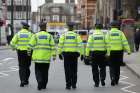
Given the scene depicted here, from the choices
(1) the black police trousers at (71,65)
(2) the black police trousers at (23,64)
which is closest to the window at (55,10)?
(2) the black police trousers at (23,64)

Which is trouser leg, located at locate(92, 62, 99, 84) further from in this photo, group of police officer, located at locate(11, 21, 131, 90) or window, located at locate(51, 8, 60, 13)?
window, located at locate(51, 8, 60, 13)

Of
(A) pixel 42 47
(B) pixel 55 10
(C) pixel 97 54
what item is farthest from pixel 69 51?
(B) pixel 55 10

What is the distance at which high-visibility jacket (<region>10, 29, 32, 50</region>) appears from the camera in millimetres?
18797

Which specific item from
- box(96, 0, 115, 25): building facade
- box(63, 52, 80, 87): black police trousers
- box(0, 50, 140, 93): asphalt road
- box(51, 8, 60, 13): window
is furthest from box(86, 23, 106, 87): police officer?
box(51, 8, 60, 13): window

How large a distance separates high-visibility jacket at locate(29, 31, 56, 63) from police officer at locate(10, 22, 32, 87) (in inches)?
38.9

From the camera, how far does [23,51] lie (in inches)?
739

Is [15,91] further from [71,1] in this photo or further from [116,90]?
[71,1]

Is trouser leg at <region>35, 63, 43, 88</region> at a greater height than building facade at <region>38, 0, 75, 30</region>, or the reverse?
trouser leg at <region>35, 63, 43, 88</region>

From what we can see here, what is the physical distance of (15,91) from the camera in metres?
17.1

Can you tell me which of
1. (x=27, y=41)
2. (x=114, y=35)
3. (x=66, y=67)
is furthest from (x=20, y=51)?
(x=114, y=35)

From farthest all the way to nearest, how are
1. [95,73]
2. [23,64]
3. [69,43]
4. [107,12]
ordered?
[107,12]
[23,64]
[95,73]
[69,43]

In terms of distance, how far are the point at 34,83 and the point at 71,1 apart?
175 m

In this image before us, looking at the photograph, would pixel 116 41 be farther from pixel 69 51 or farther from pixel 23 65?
pixel 23 65

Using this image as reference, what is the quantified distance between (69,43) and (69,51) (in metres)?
0.24
